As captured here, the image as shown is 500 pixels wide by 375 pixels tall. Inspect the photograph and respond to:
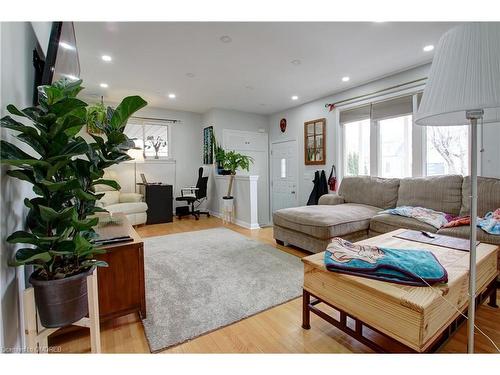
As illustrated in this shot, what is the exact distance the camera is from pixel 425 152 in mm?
3393

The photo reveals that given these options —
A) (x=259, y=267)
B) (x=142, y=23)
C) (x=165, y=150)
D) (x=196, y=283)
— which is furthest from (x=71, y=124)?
(x=165, y=150)

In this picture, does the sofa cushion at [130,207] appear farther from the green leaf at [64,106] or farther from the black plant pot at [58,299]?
the green leaf at [64,106]

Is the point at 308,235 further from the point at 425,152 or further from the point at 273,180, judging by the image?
the point at 273,180

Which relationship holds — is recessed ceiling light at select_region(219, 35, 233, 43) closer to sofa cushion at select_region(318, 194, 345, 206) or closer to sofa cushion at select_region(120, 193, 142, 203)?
sofa cushion at select_region(318, 194, 345, 206)

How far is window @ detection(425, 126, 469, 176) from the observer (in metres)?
3.10

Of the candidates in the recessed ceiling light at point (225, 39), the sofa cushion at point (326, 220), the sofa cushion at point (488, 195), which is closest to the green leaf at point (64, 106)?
the recessed ceiling light at point (225, 39)

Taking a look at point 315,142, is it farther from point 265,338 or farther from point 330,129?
point 265,338

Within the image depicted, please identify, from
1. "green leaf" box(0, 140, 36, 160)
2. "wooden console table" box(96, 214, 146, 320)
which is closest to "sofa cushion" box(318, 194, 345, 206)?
"wooden console table" box(96, 214, 146, 320)

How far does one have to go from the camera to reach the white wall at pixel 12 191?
0.92 m

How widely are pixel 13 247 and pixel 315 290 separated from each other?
1560 mm

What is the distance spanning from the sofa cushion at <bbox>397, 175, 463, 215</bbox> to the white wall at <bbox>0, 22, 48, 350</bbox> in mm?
3761

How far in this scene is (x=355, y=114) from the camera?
13.7ft

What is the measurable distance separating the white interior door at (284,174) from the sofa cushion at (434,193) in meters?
2.41

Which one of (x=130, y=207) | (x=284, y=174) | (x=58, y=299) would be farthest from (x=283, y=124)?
(x=58, y=299)
